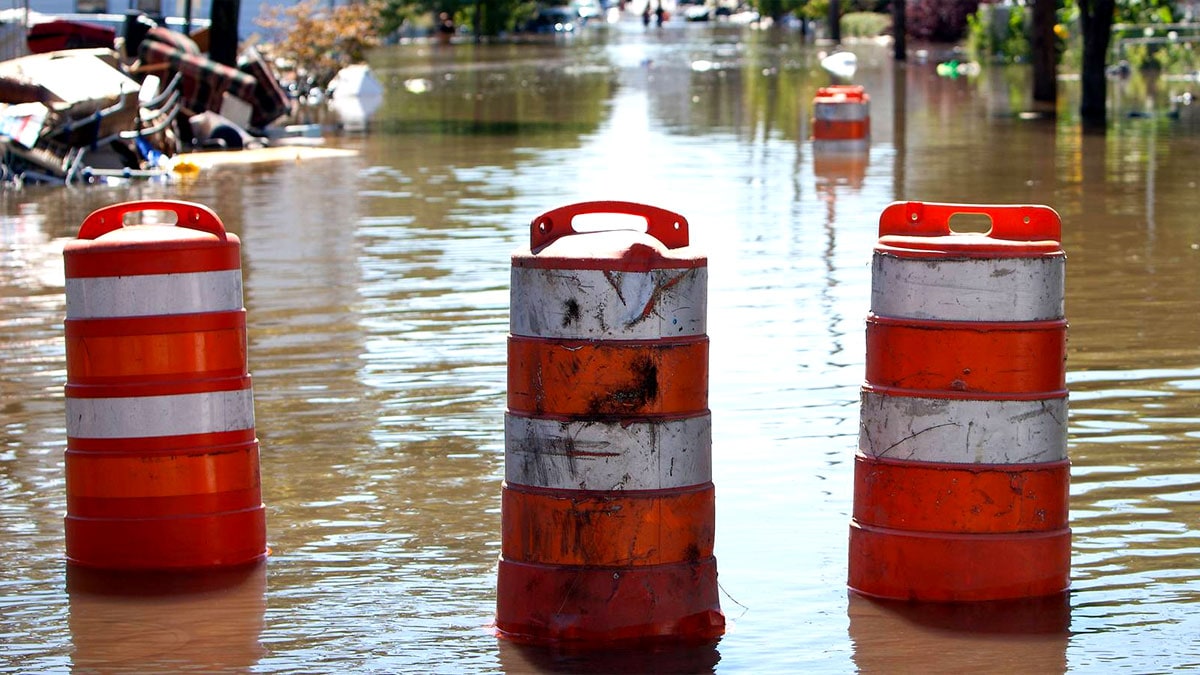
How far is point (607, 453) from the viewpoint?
5797 millimetres

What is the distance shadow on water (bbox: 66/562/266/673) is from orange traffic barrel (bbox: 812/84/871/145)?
1941 cm

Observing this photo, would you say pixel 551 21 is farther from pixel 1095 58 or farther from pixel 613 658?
pixel 613 658

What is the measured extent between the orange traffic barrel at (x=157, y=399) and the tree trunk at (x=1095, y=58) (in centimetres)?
2434

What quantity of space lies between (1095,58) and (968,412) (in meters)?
25.5

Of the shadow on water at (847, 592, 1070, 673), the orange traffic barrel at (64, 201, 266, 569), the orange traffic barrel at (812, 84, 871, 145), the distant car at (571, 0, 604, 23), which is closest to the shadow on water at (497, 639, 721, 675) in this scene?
the shadow on water at (847, 592, 1070, 673)

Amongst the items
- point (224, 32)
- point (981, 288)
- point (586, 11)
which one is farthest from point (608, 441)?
point (586, 11)

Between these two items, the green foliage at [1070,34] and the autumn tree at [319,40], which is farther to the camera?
the green foliage at [1070,34]

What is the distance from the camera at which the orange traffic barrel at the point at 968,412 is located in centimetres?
617

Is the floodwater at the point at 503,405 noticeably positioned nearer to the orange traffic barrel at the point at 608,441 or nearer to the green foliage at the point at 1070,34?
the orange traffic barrel at the point at 608,441

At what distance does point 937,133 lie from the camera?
2838 cm

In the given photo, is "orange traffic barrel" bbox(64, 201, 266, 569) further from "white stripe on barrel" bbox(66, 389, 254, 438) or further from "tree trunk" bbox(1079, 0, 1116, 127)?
"tree trunk" bbox(1079, 0, 1116, 127)

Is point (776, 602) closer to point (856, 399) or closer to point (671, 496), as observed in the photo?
point (671, 496)

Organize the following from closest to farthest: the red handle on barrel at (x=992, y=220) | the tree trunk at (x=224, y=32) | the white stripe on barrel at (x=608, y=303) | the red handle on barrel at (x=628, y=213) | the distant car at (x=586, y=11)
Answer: the white stripe on barrel at (x=608, y=303)
the red handle on barrel at (x=628, y=213)
the red handle on barrel at (x=992, y=220)
the tree trunk at (x=224, y=32)
the distant car at (x=586, y=11)

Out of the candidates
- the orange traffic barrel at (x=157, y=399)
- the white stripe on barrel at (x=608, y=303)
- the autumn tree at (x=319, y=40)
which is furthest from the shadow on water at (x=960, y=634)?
the autumn tree at (x=319, y=40)
